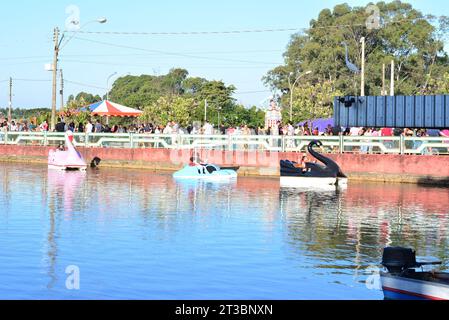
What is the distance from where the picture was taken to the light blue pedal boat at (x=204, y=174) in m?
41.7

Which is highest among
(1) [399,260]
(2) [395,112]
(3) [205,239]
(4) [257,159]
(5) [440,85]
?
(5) [440,85]

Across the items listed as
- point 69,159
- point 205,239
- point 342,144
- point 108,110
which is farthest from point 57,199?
point 108,110

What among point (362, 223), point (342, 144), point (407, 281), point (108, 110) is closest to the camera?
point (407, 281)

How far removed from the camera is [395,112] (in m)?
35.2

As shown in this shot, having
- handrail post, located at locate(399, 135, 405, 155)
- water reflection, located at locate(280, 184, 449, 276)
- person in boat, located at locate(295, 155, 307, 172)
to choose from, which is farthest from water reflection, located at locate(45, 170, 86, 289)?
handrail post, located at locate(399, 135, 405, 155)

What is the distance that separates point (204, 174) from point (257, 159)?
195 inches

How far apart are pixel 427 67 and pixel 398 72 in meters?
4.00

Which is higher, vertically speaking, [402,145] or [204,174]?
[402,145]

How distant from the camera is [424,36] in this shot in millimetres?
118250

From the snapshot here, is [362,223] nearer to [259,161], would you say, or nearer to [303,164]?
[303,164]
